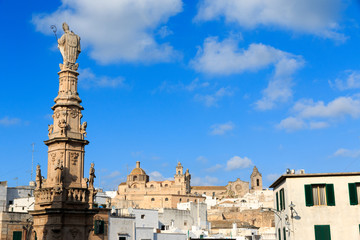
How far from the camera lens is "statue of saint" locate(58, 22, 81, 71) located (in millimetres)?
23875

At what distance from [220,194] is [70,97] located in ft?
429

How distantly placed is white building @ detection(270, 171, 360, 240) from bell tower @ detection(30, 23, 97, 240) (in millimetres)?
11163

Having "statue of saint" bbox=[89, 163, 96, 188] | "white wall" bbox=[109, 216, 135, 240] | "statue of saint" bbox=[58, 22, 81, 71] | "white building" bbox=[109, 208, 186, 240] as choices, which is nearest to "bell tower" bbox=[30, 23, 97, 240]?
"statue of saint" bbox=[89, 163, 96, 188]

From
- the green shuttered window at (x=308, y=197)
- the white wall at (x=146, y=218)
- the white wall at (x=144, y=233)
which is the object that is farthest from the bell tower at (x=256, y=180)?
the green shuttered window at (x=308, y=197)

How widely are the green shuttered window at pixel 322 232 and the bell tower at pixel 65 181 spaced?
1223 centimetres

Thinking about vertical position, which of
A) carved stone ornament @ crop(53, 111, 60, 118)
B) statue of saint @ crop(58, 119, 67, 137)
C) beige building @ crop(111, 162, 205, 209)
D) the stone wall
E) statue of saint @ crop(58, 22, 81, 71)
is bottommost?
the stone wall

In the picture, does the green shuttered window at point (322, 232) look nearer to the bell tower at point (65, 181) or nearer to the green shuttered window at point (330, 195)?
the green shuttered window at point (330, 195)

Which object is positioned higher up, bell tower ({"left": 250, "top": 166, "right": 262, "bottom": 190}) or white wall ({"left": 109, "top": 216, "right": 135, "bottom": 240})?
bell tower ({"left": 250, "top": 166, "right": 262, "bottom": 190})

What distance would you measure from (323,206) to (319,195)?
675mm

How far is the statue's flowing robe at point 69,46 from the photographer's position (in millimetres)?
23938

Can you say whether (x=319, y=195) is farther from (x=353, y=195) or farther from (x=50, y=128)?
(x=50, y=128)

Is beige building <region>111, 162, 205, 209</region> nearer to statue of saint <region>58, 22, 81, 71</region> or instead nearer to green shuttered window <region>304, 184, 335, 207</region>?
green shuttered window <region>304, 184, 335, 207</region>

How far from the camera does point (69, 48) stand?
24.0 meters

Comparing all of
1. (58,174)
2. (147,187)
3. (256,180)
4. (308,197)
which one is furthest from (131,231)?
(256,180)
